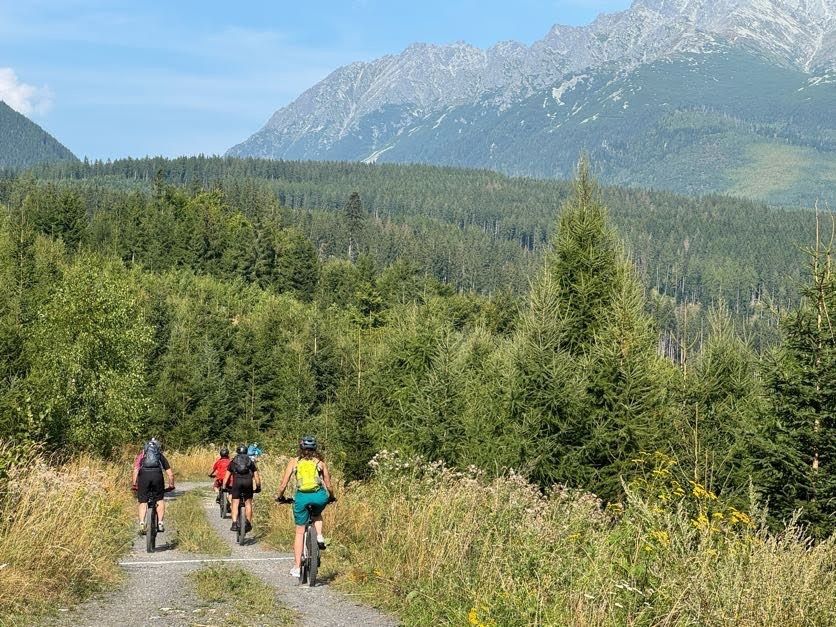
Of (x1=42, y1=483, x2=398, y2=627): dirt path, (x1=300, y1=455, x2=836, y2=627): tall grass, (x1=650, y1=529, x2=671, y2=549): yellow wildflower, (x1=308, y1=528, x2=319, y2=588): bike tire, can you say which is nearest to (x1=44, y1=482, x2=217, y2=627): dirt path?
(x1=42, y1=483, x2=398, y2=627): dirt path

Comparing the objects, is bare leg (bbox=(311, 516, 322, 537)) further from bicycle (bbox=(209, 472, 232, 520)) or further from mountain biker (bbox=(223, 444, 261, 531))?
bicycle (bbox=(209, 472, 232, 520))

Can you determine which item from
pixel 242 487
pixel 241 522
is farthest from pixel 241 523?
pixel 242 487

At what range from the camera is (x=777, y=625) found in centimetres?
586

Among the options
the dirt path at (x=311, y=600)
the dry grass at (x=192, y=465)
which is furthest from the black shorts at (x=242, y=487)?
the dry grass at (x=192, y=465)

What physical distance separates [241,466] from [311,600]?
675 centimetres

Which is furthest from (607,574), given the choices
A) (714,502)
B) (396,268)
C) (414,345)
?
(396,268)

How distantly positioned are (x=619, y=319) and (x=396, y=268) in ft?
355

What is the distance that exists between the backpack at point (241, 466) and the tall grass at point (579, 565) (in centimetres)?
Answer: 482

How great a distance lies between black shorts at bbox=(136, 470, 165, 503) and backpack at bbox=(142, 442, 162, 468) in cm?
12

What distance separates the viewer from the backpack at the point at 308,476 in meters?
11.0

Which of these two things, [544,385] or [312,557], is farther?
[544,385]

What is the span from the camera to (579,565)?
7711mm

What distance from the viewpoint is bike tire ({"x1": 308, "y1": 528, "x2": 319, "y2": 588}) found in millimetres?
10742

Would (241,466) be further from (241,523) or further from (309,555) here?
(309,555)
